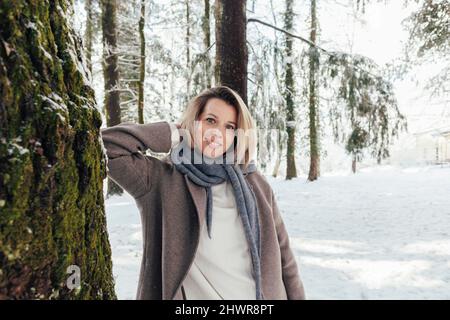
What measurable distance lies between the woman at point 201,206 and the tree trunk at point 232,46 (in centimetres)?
227

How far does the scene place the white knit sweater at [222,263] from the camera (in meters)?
1.36

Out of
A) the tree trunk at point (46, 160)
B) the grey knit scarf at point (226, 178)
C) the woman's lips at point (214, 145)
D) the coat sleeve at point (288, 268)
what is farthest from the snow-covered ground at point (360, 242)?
the tree trunk at point (46, 160)

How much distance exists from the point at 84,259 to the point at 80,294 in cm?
10

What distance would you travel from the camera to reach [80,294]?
998 mm

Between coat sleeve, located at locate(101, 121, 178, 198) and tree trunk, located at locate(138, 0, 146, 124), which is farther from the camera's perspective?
tree trunk, located at locate(138, 0, 146, 124)

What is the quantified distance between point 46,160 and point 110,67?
9.21m

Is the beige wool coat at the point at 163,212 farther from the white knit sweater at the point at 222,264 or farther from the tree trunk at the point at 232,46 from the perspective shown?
the tree trunk at the point at 232,46

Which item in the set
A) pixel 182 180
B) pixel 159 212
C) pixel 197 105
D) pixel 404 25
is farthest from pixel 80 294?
pixel 404 25

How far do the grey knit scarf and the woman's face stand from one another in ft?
0.15

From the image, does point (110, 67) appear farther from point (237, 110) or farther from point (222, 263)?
point (222, 263)

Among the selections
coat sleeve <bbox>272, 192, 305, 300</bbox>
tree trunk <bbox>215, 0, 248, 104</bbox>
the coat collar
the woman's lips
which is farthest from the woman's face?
tree trunk <bbox>215, 0, 248, 104</bbox>

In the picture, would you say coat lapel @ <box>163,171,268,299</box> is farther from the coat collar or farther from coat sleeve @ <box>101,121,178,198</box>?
coat sleeve @ <box>101,121,178,198</box>

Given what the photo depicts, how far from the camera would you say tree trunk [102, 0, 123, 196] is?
349 inches

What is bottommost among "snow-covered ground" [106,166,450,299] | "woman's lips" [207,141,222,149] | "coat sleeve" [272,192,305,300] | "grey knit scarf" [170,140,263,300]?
"snow-covered ground" [106,166,450,299]
